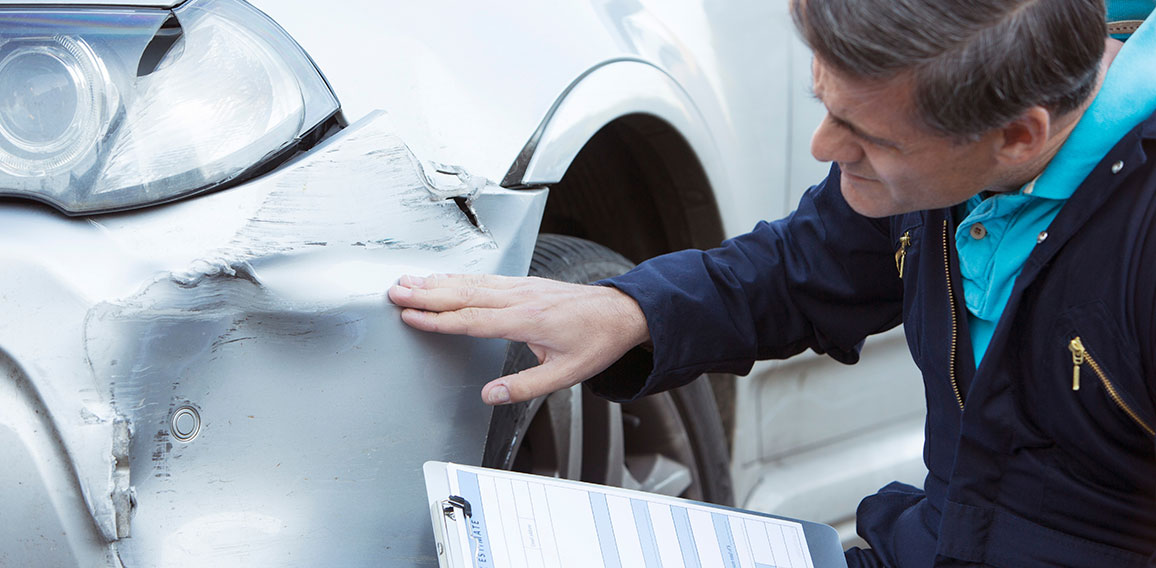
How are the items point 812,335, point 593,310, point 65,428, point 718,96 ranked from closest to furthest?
point 65,428
point 593,310
point 812,335
point 718,96

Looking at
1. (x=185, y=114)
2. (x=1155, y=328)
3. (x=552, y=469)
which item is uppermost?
(x=185, y=114)

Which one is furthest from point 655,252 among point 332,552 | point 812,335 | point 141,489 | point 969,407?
point 141,489

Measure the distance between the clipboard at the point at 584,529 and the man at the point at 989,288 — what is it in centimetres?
13

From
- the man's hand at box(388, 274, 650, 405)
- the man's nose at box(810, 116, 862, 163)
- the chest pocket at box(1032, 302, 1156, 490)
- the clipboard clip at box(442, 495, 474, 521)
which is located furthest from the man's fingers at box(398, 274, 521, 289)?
the chest pocket at box(1032, 302, 1156, 490)

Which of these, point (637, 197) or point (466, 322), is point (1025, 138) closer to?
point (466, 322)

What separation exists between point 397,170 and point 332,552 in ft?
1.35

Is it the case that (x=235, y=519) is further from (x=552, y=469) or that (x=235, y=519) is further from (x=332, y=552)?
(x=552, y=469)

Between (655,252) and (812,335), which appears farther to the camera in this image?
(655,252)

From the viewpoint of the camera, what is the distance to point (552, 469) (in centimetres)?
162

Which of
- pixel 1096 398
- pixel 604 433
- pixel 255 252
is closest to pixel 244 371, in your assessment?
pixel 255 252

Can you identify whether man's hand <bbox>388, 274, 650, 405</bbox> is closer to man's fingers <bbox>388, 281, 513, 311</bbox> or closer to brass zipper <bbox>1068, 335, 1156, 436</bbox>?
man's fingers <bbox>388, 281, 513, 311</bbox>

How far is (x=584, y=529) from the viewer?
46.6 inches

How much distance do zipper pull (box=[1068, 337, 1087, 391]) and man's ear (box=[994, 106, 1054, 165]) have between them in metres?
0.19

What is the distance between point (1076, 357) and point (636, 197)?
3.20 feet
